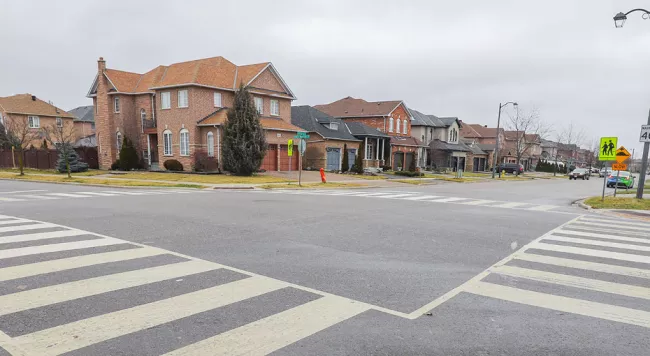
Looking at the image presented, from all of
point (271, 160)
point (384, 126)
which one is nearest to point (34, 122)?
point (271, 160)

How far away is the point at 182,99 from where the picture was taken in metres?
32.5

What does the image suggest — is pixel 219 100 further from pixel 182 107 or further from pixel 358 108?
pixel 358 108

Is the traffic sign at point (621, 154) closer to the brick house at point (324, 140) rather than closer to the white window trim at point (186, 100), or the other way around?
the brick house at point (324, 140)

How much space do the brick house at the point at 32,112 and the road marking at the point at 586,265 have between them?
185 ft

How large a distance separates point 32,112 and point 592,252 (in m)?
63.4

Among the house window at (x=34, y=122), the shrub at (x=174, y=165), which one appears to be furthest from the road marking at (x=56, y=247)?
the house window at (x=34, y=122)

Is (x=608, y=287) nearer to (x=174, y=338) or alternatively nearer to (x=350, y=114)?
(x=174, y=338)

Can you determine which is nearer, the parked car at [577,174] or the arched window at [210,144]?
the arched window at [210,144]

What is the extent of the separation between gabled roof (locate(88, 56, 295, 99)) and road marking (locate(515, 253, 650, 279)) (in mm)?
29516

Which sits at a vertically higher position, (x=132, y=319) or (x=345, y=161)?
(x=345, y=161)

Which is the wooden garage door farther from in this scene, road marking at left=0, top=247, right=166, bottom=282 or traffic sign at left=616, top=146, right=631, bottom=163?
road marking at left=0, top=247, right=166, bottom=282

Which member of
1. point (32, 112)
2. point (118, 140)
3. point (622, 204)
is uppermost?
point (32, 112)

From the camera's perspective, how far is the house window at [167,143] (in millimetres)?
33594

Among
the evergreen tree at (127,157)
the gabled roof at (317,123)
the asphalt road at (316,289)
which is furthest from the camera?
the gabled roof at (317,123)
